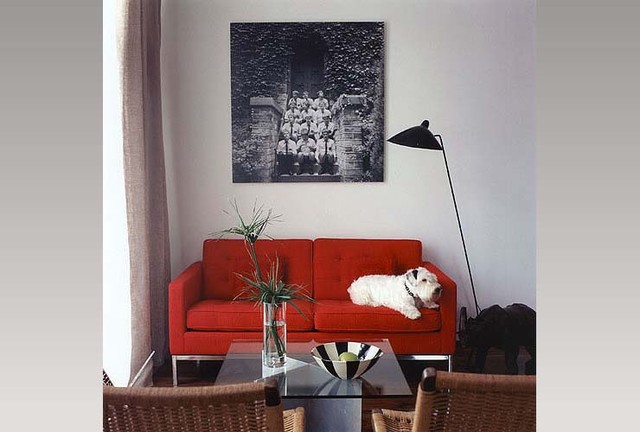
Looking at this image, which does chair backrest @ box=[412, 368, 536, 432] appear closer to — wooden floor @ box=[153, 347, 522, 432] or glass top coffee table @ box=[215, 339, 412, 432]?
glass top coffee table @ box=[215, 339, 412, 432]

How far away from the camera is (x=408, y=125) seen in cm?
431

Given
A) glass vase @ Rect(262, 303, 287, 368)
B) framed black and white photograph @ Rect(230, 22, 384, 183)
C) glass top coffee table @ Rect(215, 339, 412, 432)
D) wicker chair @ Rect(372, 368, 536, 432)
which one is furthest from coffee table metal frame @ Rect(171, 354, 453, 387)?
wicker chair @ Rect(372, 368, 536, 432)

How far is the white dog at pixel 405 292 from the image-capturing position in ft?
11.6

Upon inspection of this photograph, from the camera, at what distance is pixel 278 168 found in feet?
14.2

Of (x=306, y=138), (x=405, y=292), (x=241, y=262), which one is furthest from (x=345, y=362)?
(x=306, y=138)

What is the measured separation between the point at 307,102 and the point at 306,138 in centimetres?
23

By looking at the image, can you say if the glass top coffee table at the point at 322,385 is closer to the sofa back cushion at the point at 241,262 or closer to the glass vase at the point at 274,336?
the glass vase at the point at 274,336

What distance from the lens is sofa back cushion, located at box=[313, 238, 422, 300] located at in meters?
4.07

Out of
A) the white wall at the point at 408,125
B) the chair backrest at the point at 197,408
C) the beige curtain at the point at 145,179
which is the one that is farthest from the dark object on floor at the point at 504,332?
the chair backrest at the point at 197,408
